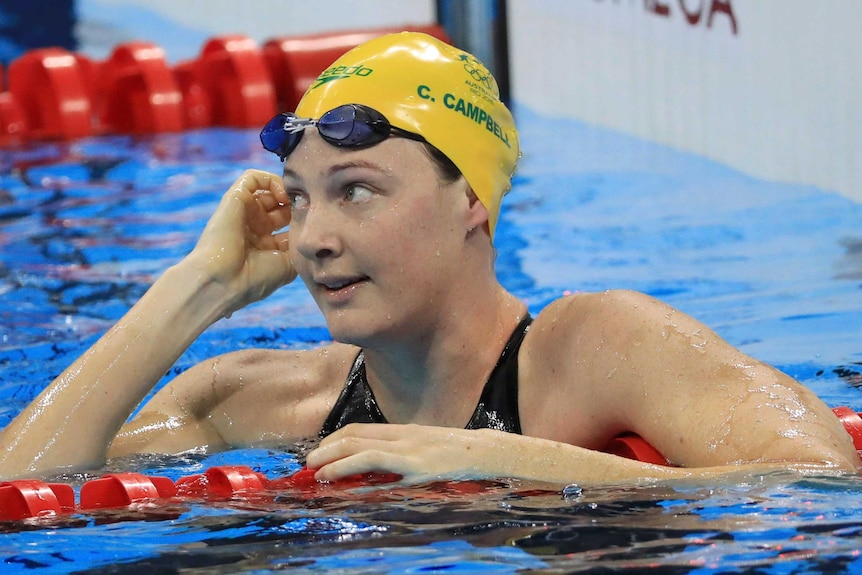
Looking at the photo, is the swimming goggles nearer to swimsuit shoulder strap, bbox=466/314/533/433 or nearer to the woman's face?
the woman's face

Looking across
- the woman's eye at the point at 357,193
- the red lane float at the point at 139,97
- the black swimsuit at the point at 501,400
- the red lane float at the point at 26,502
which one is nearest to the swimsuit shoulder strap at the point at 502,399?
the black swimsuit at the point at 501,400

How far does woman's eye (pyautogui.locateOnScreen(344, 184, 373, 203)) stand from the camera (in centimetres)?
279

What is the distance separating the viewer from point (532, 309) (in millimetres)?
5578

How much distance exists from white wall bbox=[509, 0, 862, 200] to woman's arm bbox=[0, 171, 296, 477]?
3834 millimetres

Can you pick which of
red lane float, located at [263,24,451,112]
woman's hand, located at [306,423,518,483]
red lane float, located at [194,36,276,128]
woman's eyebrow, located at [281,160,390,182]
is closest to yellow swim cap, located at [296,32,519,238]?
woman's eyebrow, located at [281,160,390,182]

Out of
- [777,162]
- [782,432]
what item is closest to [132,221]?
[777,162]

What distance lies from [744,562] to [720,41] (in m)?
6.07

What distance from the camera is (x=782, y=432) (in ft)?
8.35

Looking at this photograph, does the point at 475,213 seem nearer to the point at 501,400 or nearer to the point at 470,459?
the point at 501,400

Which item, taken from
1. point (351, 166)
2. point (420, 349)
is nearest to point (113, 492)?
point (420, 349)

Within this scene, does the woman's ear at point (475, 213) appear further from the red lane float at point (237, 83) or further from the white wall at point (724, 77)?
the red lane float at point (237, 83)

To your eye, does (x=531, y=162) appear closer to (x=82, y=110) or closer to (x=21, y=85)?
(x=82, y=110)

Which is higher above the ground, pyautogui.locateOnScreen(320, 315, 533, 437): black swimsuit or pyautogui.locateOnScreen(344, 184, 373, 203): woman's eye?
pyautogui.locateOnScreen(344, 184, 373, 203): woman's eye

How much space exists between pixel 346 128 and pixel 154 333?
879 millimetres
